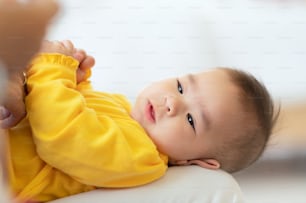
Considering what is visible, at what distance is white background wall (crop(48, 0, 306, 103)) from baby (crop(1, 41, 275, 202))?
2cm

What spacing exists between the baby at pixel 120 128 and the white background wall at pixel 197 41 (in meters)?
0.02

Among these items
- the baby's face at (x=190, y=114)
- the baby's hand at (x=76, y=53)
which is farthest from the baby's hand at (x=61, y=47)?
the baby's face at (x=190, y=114)

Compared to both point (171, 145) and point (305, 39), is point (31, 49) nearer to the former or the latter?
point (171, 145)

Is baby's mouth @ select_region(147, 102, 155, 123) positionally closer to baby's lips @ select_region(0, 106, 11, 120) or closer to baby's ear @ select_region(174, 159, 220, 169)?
baby's ear @ select_region(174, 159, 220, 169)

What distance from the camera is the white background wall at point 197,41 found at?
2.60ft

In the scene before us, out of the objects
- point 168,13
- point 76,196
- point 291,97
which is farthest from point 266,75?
point 76,196

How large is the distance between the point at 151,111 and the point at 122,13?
0.43 ft

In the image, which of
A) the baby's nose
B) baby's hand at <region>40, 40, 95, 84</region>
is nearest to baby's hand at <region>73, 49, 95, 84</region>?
baby's hand at <region>40, 40, 95, 84</region>

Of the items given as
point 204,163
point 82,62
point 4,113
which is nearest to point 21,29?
point 4,113

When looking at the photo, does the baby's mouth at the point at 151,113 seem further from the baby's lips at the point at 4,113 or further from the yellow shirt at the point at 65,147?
the baby's lips at the point at 4,113

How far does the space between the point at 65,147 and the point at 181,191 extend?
0.50 feet

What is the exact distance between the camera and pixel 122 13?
776 mm

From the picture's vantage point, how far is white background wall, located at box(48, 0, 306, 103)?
2.60 ft

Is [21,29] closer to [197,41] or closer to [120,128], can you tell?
[120,128]
